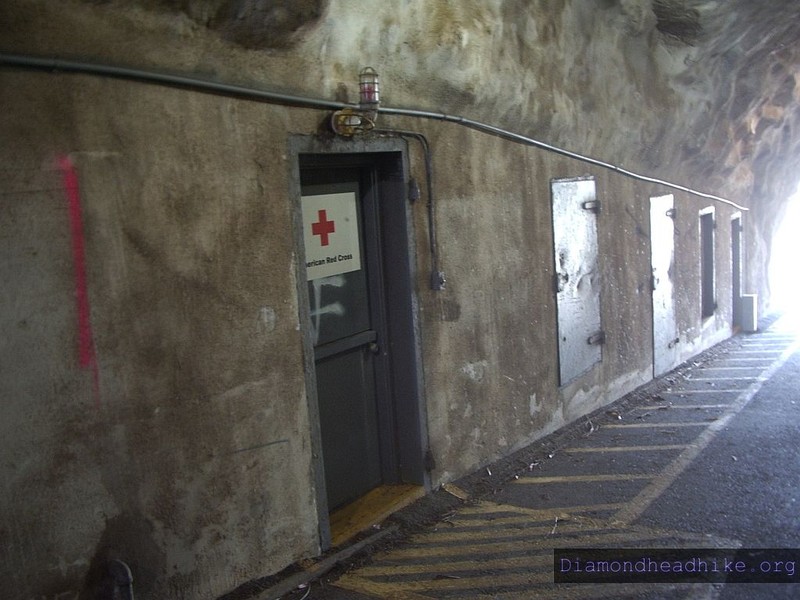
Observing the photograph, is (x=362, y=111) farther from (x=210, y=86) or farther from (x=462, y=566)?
(x=462, y=566)

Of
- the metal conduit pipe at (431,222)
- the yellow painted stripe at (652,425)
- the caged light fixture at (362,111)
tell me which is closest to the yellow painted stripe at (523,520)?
the metal conduit pipe at (431,222)

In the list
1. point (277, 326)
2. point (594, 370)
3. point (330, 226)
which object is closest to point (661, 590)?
point (277, 326)

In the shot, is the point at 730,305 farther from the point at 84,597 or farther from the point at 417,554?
the point at 84,597

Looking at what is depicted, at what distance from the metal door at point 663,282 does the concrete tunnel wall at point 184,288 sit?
4459mm

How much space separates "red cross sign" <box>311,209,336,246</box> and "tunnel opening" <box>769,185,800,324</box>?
46.4 feet

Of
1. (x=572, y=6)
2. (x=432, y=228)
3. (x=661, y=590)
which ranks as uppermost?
(x=572, y=6)

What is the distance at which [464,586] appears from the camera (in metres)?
4.62

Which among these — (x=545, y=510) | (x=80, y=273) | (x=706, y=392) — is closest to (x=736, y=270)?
(x=706, y=392)

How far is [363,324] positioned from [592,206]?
366 centimetres

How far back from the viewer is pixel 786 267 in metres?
27.1

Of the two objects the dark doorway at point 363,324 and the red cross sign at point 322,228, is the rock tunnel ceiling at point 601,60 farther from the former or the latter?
the red cross sign at point 322,228

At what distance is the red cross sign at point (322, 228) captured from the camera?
205 inches

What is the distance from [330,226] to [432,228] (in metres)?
0.82
